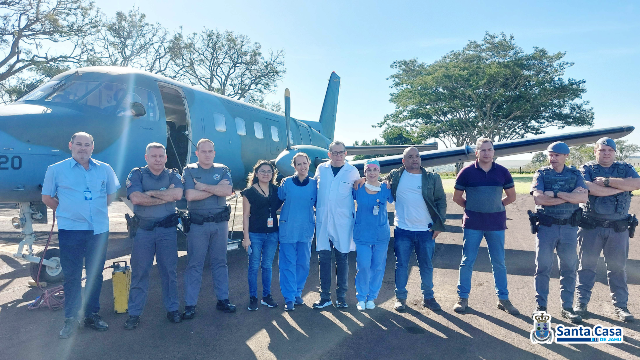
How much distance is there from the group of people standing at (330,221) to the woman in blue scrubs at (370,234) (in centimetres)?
1

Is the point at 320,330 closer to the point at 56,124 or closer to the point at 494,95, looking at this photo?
the point at 56,124

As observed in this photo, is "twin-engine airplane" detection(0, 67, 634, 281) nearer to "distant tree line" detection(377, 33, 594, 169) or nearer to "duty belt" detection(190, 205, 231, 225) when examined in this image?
"duty belt" detection(190, 205, 231, 225)

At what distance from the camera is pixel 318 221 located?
4.92 m

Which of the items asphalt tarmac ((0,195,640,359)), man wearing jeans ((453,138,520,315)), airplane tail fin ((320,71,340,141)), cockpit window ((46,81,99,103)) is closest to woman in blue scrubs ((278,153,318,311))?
asphalt tarmac ((0,195,640,359))

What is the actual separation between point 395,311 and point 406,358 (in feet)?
3.89

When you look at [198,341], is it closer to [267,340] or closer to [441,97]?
[267,340]

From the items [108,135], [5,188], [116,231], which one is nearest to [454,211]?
[116,231]

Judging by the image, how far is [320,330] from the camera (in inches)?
163

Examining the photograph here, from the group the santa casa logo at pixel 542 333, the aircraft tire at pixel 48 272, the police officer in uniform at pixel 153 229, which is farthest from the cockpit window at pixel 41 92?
the santa casa logo at pixel 542 333

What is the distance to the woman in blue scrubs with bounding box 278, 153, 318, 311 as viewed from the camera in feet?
15.8

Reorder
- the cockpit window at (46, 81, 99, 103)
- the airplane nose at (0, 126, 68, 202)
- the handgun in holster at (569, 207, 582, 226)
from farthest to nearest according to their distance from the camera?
the cockpit window at (46, 81, 99, 103), the airplane nose at (0, 126, 68, 202), the handgun in holster at (569, 207, 582, 226)

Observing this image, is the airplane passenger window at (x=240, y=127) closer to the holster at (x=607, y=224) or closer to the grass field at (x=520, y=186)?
the holster at (x=607, y=224)

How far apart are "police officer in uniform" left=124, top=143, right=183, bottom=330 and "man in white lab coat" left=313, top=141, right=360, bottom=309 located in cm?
165

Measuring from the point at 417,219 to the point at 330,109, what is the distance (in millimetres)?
13930
